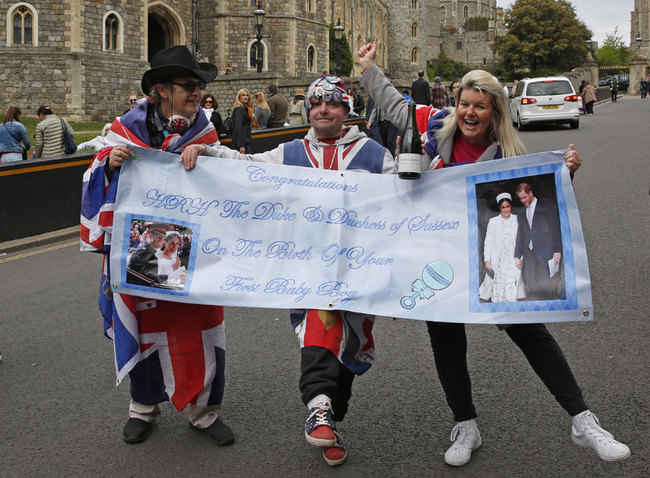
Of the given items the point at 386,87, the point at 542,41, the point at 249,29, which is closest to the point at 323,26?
the point at 249,29

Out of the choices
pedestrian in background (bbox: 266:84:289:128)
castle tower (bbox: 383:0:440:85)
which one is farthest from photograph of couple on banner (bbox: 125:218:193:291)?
castle tower (bbox: 383:0:440:85)

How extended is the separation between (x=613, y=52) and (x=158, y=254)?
15128 cm

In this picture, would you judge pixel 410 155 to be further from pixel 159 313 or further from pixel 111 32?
pixel 111 32

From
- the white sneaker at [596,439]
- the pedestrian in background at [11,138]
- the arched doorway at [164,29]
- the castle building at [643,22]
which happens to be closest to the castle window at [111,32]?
the arched doorway at [164,29]

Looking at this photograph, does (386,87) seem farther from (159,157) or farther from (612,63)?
(612,63)

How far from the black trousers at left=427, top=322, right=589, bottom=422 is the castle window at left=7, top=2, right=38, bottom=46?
1467 inches

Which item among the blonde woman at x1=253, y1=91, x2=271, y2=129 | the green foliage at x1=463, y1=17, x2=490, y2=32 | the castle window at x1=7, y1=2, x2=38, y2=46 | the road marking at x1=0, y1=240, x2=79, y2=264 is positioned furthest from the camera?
the green foliage at x1=463, y1=17, x2=490, y2=32

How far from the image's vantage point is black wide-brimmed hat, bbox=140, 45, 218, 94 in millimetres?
3971

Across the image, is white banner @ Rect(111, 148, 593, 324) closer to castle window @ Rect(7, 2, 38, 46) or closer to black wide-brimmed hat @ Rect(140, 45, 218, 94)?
black wide-brimmed hat @ Rect(140, 45, 218, 94)

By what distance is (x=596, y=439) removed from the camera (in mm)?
3477

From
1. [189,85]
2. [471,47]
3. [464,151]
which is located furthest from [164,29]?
[471,47]

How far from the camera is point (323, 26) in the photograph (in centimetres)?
5319

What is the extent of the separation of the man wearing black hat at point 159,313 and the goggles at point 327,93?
2.06ft

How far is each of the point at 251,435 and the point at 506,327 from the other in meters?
1.46
